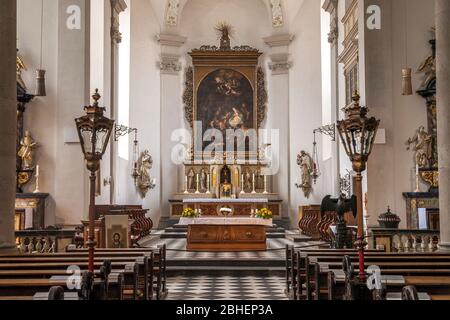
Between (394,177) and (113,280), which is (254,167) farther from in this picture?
(113,280)

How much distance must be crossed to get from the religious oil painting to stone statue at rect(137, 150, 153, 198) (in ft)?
8.99

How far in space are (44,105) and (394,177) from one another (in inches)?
331

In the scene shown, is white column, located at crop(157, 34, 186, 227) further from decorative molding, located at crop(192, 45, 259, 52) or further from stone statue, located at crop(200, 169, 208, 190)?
stone statue, located at crop(200, 169, 208, 190)

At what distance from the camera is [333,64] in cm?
2036

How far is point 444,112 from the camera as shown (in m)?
8.73

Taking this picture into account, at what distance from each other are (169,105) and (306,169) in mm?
6156

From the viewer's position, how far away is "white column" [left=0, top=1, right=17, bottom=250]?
8.19 metres

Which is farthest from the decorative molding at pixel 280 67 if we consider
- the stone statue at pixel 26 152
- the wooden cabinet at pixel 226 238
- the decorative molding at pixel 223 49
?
the stone statue at pixel 26 152

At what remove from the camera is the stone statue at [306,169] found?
23.1m

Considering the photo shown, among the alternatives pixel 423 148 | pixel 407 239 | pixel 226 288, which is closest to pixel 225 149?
pixel 423 148

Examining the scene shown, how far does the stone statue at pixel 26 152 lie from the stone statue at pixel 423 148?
29.1ft

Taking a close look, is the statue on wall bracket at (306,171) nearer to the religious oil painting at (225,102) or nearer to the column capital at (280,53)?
the religious oil painting at (225,102)

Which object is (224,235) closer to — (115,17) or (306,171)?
(306,171)

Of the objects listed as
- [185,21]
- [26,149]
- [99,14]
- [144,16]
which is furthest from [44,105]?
[185,21]
